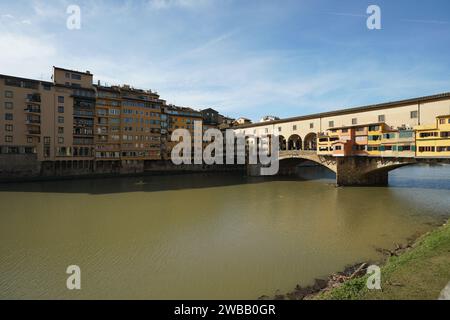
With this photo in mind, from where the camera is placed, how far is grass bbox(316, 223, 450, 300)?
22.8 ft

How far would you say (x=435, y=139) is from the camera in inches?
1001

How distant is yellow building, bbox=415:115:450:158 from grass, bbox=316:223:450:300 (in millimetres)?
20708

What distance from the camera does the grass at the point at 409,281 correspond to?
22.8 feet

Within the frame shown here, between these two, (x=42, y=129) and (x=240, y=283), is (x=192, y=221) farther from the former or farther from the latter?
(x=42, y=129)

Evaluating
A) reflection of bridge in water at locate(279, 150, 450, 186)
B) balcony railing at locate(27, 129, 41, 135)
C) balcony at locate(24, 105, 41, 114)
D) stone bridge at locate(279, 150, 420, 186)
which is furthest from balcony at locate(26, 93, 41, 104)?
stone bridge at locate(279, 150, 420, 186)

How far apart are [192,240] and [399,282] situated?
401 inches

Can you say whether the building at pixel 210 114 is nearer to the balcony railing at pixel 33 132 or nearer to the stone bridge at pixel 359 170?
the balcony railing at pixel 33 132

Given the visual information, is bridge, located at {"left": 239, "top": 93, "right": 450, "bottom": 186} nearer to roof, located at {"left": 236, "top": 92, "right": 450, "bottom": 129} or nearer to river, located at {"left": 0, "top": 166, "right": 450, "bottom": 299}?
roof, located at {"left": 236, "top": 92, "right": 450, "bottom": 129}

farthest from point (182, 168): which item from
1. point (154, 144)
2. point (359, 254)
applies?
point (359, 254)

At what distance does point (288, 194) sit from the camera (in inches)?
1214

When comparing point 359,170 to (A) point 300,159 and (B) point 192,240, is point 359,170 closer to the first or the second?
(A) point 300,159

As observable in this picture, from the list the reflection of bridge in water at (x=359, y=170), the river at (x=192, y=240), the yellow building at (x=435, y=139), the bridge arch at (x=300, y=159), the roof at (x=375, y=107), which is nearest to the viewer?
the river at (x=192, y=240)

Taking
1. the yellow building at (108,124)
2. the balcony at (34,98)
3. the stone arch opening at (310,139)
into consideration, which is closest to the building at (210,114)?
the stone arch opening at (310,139)

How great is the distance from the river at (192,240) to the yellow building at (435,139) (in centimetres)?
483
